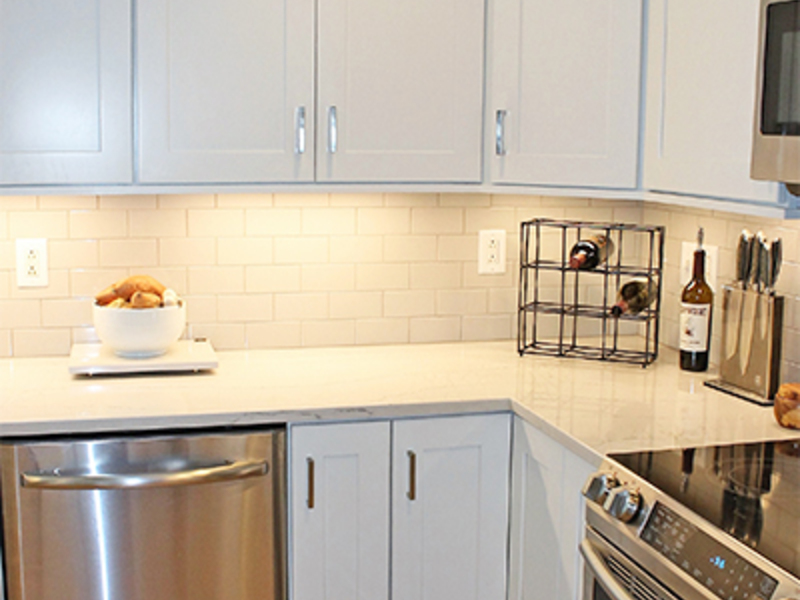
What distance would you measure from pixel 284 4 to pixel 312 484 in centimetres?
112

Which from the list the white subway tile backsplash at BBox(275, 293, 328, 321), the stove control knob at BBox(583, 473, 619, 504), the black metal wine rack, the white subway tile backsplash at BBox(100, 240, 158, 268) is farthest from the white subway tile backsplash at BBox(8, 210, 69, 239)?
the stove control knob at BBox(583, 473, 619, 504)

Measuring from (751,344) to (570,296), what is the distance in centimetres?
71

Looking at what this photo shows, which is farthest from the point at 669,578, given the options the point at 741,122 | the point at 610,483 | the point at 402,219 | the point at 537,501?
the point at 402,219

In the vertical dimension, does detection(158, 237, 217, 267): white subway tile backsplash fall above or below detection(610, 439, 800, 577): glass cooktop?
above

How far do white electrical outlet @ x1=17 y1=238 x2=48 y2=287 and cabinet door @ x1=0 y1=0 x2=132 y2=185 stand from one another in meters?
0.30

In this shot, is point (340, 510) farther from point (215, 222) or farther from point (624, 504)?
point (215, 222)

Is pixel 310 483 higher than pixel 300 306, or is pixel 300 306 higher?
pixel 300 306

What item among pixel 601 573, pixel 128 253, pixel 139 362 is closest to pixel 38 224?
pixel 128 253

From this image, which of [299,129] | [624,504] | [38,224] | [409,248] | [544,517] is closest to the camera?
[624,504]

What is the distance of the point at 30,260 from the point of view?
2641 millimetres

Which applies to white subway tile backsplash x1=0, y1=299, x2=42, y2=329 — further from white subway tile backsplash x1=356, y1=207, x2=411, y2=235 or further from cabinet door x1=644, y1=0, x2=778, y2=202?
cabinet door x1=644, y1=0, x2=778, y2=202

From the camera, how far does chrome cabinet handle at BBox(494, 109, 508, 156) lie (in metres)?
2.54

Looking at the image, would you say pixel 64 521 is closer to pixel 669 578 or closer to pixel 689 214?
pixel 669 578

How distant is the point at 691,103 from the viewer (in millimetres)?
2168
